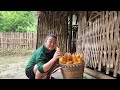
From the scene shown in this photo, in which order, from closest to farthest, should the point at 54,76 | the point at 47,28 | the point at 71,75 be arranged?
the point at 71,75, the point at 54,76, the point at 47,28

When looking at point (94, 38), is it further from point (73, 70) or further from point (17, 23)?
point (17, 23)

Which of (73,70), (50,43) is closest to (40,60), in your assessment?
(50,43)

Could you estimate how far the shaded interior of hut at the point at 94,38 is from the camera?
3420mm

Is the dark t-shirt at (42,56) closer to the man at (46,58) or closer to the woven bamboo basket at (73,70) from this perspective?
the man at (46,58)

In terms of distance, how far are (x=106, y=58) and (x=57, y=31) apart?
3.38 meters

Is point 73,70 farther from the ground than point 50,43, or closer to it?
closer to it

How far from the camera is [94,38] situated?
4484mm

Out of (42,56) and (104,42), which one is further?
(104,42)

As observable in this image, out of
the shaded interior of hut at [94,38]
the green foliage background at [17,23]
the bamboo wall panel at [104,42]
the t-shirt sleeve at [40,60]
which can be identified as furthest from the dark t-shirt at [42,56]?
the green foliage background at [17,23]
